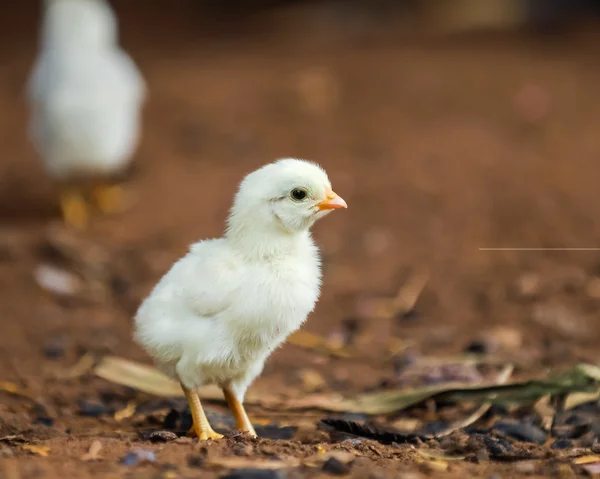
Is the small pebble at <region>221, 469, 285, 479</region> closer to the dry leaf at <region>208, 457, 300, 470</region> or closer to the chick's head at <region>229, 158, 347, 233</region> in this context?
the dry leaf at <region>208, 457, 300, 470</region>

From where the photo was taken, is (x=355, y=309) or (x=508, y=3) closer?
(x=355, y=309)

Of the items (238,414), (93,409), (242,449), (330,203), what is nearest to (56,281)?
(93,409)

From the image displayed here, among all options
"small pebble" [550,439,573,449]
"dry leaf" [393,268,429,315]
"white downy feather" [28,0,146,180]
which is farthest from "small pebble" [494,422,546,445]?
"white downy feather" [28,0,146,180]

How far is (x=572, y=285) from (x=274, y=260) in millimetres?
3102

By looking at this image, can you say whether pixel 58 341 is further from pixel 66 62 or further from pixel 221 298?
pixel 66 62

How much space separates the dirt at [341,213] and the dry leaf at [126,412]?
0.16ft

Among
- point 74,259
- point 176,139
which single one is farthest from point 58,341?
point 176,139

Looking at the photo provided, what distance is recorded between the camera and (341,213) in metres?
7.62

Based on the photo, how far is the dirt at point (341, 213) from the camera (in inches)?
169

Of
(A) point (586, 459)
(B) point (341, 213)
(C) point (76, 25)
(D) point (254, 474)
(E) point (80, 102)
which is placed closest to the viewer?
(D) point (254, 474)

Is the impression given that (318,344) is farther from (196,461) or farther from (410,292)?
(196,461)

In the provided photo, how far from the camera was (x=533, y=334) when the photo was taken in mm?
5527

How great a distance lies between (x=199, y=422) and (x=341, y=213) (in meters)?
4.00

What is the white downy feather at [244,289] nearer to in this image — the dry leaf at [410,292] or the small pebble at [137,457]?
the small pebble at [137,457]
